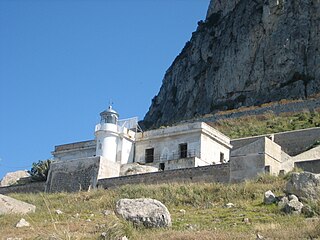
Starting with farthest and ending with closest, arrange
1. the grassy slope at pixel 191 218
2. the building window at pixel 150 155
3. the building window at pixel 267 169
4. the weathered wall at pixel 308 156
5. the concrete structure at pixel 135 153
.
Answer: the building window at pixel 150 155, the concrete structure at pixel 135 153, the weathered wall at pixel 308 156, the building window at pixel 267 169, the grassy slope at pixel 191 218

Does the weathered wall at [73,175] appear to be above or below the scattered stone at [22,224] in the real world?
above

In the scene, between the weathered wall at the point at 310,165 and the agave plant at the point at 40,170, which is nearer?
the weathered wall at the point at 310,165

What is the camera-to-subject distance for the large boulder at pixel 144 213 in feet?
36.8

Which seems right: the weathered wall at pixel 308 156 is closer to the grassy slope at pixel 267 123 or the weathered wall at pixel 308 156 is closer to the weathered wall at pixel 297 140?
the weathered wall at pixel 297 140

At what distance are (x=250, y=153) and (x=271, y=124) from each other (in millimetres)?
21047

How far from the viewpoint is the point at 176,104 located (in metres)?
71.5

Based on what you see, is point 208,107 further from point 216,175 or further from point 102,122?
point 216,175

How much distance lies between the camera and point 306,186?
13.4 metres

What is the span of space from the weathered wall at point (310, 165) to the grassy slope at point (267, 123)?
53.2 ft

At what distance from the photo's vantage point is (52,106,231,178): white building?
27703mm

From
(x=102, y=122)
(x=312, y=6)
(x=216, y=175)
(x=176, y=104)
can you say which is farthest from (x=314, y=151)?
(x=176, y=104)

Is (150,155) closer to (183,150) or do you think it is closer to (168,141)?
(168,141)

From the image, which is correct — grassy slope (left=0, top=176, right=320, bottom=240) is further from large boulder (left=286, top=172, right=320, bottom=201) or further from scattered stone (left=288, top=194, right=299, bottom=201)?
large boulder (left=286, top=172, right=320, bottom=201)

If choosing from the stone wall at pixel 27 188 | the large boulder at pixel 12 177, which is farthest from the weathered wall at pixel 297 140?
the large boulder at pixel 12 177
